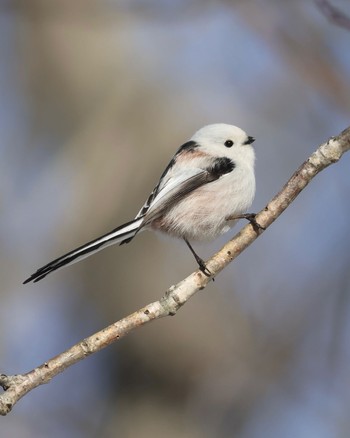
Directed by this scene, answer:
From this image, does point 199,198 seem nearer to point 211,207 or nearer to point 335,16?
point 211,207

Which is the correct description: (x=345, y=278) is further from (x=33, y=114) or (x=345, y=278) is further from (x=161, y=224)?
(x=33, y=114)

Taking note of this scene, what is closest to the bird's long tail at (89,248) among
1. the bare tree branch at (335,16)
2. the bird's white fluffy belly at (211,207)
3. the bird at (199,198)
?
the bird at (199,198)

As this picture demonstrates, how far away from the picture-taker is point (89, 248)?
288cm

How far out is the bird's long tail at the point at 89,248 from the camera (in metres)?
2.76

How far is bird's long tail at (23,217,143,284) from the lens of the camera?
9.07 ft

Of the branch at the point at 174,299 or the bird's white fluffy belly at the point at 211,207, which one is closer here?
the branch at the point at 174,299

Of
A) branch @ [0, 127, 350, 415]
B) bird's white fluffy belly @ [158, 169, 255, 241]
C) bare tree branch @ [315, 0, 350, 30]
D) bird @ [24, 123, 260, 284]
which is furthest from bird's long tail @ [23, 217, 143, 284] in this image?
bare tree branch @ [315, 0, 350, 30]

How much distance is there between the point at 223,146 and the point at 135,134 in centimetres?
264

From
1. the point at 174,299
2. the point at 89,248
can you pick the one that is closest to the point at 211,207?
the point at 89,248

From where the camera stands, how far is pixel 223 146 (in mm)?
3484

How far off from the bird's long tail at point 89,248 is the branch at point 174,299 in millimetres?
477

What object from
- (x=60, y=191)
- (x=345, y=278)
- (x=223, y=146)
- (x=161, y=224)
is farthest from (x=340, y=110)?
(x=60, y=191)

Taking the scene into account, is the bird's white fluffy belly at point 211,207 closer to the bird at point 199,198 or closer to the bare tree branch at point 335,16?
the bird at point 199,198

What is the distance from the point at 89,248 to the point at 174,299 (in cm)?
55
